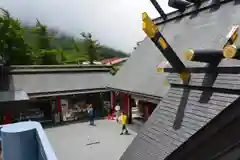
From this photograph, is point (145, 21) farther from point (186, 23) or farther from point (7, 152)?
point (186, 23)

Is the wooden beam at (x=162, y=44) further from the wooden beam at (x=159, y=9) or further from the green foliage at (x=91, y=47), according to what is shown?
the green foliage at (x=91, y=47)

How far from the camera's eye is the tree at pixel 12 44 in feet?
57.2

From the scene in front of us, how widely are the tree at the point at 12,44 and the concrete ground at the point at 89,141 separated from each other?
9.83 m

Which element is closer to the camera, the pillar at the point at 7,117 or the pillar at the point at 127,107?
the pillar at the point at 7,117

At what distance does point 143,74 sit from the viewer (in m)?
10.3

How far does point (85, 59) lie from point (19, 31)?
11536 millimetres

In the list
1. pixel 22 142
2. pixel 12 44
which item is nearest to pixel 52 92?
pixel 12 44

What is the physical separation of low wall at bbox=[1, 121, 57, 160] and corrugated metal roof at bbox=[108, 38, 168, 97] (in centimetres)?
576

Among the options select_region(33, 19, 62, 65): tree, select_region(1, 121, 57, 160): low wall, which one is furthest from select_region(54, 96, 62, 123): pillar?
select_region(33, 19, 62, 65): tree

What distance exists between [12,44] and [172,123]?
17.9 metres

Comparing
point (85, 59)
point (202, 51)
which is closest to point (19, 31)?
point (85, 59)

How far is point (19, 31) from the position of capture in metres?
19.9

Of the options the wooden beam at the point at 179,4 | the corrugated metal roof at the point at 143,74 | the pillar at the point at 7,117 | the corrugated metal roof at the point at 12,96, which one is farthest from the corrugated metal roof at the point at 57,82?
the wooden beam at the point at 179,4

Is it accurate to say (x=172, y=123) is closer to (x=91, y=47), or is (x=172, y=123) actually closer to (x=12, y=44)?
(x=12, y=44)
